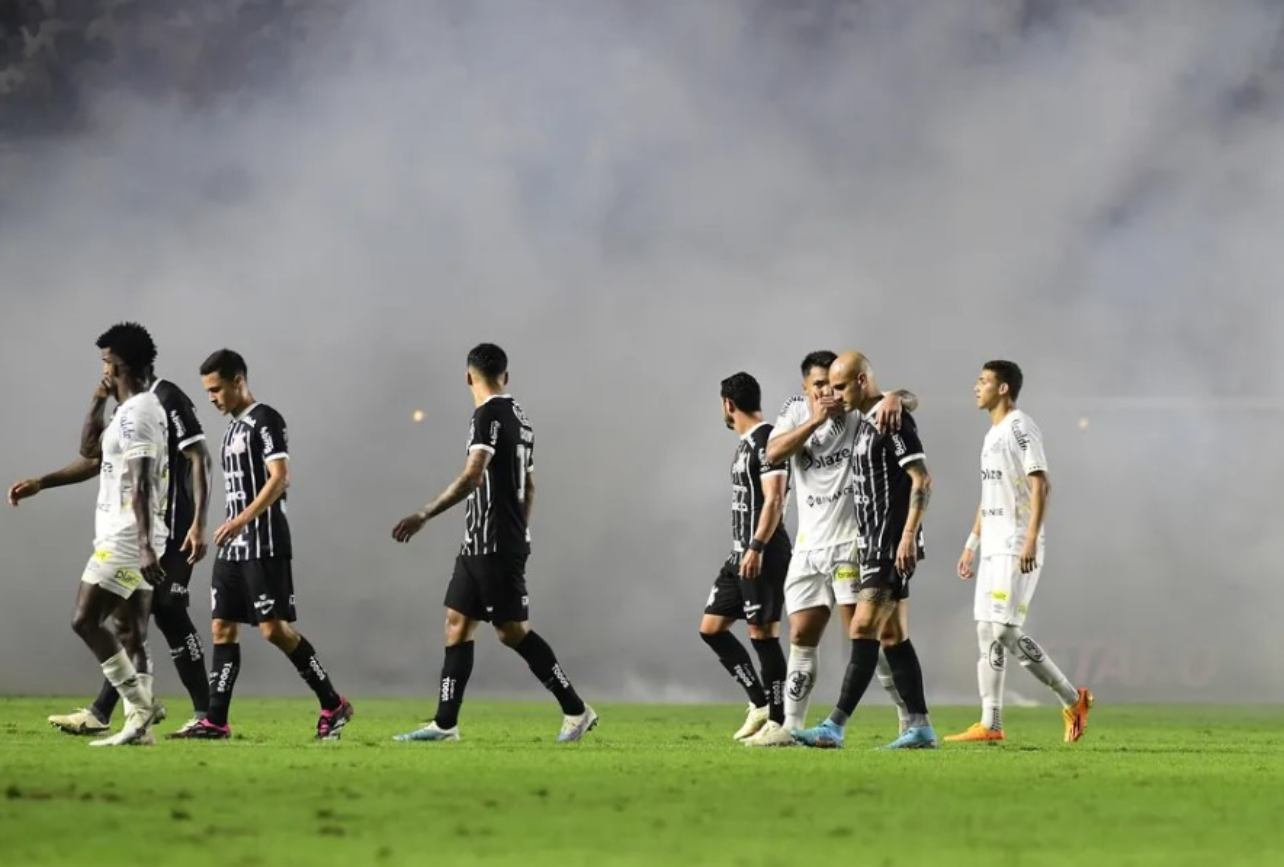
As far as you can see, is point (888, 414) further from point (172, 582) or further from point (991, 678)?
point (172, 582)

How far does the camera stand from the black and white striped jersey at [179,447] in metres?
11.4

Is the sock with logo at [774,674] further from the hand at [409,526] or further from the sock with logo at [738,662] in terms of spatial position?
the hand at [409,526]

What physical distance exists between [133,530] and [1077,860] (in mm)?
6069

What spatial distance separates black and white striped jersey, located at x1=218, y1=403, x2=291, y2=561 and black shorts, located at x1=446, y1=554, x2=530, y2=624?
1077 millimetres

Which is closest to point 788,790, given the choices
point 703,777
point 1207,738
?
point 703,777

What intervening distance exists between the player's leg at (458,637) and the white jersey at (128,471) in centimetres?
172

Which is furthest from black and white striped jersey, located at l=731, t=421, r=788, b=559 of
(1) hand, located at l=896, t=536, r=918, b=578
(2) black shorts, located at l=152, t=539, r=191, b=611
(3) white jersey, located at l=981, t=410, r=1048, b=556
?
(2) black shorts, located at l=152, t=539, r=191, b=611

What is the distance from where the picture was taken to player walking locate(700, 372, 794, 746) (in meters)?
11.5

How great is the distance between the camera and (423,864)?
538 centimetres

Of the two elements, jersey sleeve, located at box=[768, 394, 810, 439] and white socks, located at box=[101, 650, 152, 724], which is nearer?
white socks, located at box=[101, 650, 152, 724]

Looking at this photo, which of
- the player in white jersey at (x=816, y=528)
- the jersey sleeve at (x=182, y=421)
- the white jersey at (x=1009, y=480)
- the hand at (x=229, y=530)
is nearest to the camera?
the hand at (x=229, y=530)

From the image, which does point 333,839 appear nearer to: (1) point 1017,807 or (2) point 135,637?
(1) point 1017,807

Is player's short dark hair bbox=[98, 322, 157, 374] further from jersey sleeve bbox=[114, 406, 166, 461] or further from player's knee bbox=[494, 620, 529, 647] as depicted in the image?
player's knee bbox=[494, 620, 529, 647]

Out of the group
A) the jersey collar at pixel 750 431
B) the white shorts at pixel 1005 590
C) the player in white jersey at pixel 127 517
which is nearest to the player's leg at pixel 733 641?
the jersey collar at pixel 750 431
